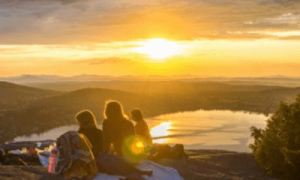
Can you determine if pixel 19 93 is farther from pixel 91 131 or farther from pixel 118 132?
pixel 91 131

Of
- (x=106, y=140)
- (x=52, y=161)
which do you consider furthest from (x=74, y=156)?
(x=106, y=140)

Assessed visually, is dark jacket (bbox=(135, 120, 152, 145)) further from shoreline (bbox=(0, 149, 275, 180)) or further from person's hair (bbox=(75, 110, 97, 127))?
person's hair (bbox=(75, 110, 97, 127))

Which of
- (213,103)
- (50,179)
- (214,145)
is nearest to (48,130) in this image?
(214,145)

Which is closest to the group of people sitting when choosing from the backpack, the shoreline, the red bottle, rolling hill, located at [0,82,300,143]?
the backpack

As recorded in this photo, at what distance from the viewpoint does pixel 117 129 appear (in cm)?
1166

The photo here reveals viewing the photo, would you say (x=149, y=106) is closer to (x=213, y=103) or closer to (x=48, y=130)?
(x=213, y=103)

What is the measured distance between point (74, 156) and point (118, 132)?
195 centimetres

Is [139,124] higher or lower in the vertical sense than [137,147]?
higher

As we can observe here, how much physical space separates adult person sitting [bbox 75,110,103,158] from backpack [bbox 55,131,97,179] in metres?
0.95

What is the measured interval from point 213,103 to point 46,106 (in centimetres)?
4520

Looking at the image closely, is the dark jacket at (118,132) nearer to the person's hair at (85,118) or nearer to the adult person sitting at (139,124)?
the person's hair at (85,118)

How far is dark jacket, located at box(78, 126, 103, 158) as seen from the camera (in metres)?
11.2

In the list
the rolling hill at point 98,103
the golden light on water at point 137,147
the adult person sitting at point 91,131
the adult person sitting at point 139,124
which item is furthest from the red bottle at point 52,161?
the rolling hill at point 98,103

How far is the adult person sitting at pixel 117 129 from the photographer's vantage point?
1159cm
